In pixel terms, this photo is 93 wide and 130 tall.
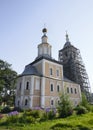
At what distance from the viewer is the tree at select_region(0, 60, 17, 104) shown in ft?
125

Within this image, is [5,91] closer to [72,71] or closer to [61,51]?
[72,71]

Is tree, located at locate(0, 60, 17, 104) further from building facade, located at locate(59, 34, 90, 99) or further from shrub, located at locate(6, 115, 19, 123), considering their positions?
shrub, located at locate(6, 115, 19, 123)

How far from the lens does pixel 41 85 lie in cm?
2773

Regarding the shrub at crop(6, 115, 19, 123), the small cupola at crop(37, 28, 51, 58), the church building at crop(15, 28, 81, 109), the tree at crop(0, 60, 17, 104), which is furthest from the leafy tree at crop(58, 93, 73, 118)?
the tree at crop(0, 60, 17, 104)

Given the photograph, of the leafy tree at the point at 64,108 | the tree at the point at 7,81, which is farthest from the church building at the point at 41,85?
the tree at the point at 7,81

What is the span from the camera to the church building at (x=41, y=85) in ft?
85.6

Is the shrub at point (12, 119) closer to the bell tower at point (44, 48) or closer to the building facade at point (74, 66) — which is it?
the bell tower at point (44, 48)

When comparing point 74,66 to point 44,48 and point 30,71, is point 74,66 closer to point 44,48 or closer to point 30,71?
point 44,48

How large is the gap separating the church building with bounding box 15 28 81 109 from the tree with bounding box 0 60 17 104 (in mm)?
10005

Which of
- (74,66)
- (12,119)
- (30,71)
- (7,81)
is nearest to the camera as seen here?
(12,119)

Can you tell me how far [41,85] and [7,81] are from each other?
15.1 meters

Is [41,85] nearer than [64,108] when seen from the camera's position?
No

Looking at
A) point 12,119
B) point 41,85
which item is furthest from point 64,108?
point 41,85

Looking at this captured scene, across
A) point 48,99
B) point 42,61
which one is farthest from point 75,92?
point 42,61
